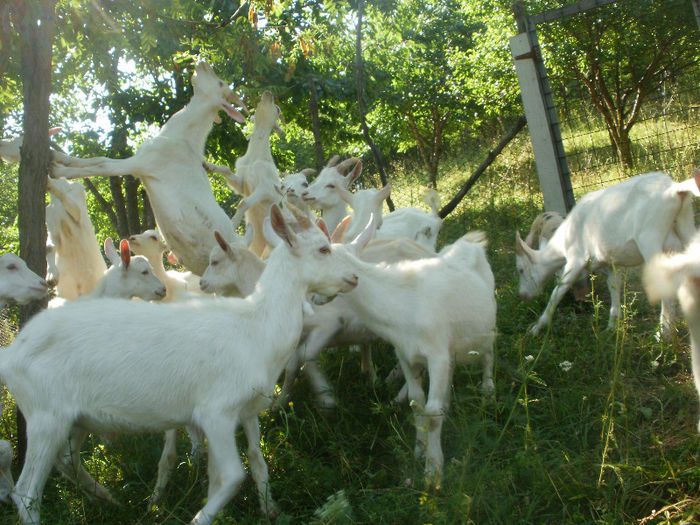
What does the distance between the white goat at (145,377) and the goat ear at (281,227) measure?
47 centimetres

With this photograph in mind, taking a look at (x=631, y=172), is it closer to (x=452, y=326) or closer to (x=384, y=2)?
(x=384, y=2)

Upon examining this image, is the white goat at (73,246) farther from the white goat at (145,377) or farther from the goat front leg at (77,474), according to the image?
the white goat at (145,377)

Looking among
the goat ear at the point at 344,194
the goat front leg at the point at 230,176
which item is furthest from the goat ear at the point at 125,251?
→ the goat ear at the point at 344,194

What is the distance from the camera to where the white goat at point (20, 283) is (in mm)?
4648

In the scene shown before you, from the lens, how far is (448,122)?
18953 mm

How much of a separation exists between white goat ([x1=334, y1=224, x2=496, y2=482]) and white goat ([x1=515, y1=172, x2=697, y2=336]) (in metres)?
0.88

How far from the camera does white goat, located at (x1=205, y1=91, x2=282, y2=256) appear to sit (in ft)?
23.4

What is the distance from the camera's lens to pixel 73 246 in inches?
262

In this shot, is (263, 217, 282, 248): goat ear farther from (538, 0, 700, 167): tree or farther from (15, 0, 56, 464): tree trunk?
(538, 0, 700, 167): tree

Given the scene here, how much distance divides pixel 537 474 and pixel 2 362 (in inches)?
104

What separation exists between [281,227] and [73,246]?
3.59 meters

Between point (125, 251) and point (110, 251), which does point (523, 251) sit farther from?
point (110, 251)

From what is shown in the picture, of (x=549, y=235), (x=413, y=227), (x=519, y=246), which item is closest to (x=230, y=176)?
(x=413, y=227)

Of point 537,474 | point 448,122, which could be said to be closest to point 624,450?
Answer: point 537,474
